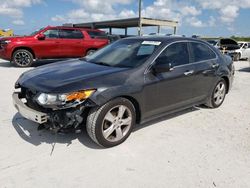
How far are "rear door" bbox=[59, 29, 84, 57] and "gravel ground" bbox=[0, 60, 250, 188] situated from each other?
722 centimetres

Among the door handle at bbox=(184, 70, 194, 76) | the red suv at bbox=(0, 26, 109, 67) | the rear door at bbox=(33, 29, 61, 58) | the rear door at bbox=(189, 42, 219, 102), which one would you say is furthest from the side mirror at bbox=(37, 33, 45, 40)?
the door handle at bbox=(184, 70, 194, 76)

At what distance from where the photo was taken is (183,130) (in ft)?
13.9

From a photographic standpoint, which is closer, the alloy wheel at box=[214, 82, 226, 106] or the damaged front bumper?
the damaged front bumper

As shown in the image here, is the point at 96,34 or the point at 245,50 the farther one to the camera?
the point at 245,50

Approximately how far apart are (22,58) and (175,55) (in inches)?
323

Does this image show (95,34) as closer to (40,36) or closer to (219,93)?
(40,36)

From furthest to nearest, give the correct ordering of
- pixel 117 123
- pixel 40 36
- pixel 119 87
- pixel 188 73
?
pixel 40 36, pixel 188 73, pixel 117 123, pixel 119 87

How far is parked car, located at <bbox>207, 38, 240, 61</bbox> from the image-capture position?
17.6 meters

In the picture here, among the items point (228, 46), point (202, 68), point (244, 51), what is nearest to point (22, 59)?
point (202, 68)

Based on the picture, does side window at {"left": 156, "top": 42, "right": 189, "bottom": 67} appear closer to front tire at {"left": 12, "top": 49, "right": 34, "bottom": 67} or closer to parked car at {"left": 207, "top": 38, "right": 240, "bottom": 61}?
front tire at {"left": 12, "top": 49, "right": 34, "bottom": 67}

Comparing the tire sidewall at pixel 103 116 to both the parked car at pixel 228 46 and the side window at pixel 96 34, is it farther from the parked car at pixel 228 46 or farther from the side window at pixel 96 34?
the parked car at pixel 228 46

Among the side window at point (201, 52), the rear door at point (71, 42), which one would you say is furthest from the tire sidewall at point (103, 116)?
the rear door at point (71, 42)

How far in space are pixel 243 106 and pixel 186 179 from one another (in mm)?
3572

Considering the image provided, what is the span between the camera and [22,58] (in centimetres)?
1061
